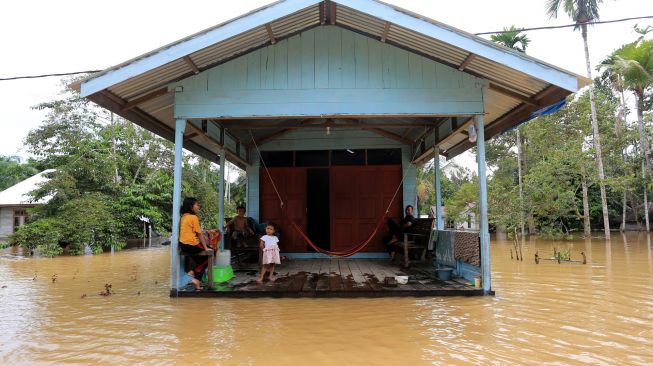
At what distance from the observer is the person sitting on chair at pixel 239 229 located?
324 inches

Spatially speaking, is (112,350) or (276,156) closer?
(112,350)

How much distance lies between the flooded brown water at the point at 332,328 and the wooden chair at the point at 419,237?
5.31 ft

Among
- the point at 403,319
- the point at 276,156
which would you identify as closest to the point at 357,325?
the point at 403,319

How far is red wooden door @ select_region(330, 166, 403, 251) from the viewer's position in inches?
376

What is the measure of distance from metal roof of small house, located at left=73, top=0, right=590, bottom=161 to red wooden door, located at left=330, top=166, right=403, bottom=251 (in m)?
3.42

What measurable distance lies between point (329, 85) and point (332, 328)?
337cm

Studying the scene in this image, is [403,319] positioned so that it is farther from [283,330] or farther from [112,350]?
[112,350]

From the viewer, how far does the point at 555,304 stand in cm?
530

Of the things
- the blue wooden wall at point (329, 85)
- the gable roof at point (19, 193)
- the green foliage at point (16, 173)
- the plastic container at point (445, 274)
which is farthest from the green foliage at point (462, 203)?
the green foliage at point (16, 173)

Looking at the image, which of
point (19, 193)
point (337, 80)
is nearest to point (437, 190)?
point (337, 80)

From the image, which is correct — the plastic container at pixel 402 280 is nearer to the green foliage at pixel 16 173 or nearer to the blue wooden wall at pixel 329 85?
the blue wooden wall at pixel 329 85

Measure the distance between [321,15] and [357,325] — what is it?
4.25 metres

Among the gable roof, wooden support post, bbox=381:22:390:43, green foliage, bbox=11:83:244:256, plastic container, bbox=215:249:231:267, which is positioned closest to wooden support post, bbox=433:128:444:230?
wooden support post, bbox=381:22:390:43

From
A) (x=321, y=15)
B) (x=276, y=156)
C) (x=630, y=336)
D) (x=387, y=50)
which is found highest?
(x=321, y=15)
